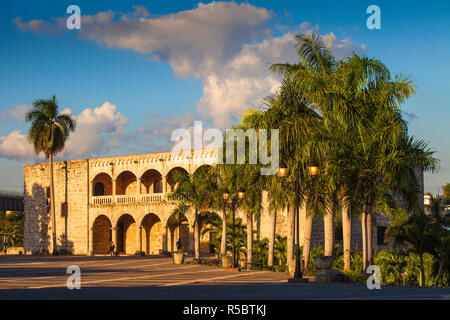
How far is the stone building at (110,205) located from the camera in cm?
4631

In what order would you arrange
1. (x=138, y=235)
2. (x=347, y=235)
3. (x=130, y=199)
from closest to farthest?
1. (x=347, y=235)
2. (x=138, y=235)
3. (x=130, y=199)

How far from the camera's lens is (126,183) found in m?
51.6

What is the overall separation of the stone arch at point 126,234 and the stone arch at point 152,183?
3025 mm

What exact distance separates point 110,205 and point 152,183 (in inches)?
150

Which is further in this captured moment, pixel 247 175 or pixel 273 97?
pixel 247 175

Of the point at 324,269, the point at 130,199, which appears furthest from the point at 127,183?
the point at 324,269

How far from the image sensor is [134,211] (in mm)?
47344

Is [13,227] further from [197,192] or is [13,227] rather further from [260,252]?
[260,252]

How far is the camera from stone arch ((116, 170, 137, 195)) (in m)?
51.0

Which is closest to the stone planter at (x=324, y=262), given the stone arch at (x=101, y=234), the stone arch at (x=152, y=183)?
the stone arch at (x=152, y=183)

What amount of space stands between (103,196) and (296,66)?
29535 mm

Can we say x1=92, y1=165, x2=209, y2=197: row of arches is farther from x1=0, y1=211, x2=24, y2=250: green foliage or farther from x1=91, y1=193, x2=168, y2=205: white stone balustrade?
x1=0, y1=211, x2=24, y2=250: green foliage
